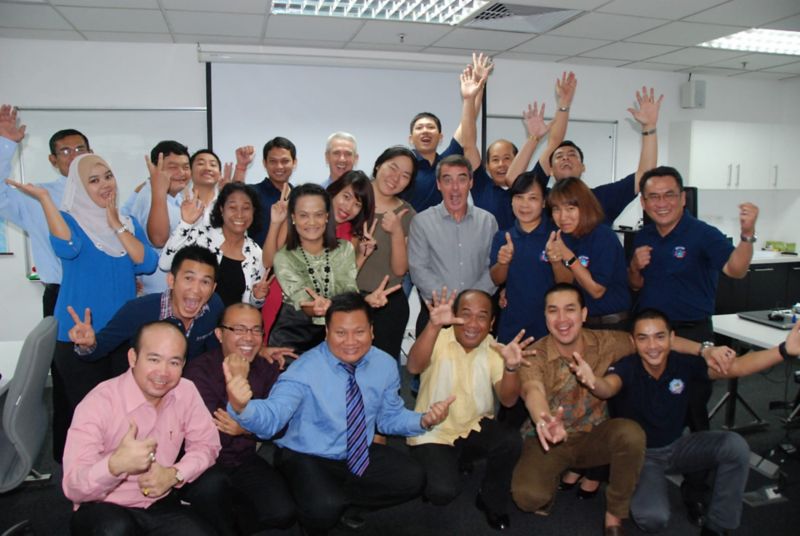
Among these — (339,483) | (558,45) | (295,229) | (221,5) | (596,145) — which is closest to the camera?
(339,483)

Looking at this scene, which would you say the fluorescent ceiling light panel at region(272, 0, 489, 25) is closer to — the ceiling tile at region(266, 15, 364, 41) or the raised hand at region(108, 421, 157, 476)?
the ceiling tile at region(266, 15, 364, 41)

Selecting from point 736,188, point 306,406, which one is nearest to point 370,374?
point 306,406

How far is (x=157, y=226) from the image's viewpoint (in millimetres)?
2816

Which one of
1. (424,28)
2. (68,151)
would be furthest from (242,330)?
(424,28)

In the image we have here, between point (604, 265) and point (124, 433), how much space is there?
7.11ft

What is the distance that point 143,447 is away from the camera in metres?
1.65

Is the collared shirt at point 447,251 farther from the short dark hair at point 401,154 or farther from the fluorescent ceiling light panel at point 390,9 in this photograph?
the fluorescent ceiling light panel at point 390,9

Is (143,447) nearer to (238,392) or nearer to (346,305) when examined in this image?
(238,392)

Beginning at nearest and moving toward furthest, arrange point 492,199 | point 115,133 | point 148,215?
point 148,215 < point 492,199 < point 115,133

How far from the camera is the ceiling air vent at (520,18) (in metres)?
3.90

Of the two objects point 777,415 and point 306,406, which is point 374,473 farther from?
point 777,415

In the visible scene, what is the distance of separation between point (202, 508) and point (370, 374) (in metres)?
0.80

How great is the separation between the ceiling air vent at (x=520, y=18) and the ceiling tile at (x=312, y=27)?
942 millimetres

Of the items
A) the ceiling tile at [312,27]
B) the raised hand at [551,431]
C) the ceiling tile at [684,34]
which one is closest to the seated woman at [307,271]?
the raised hand at [551,431]
